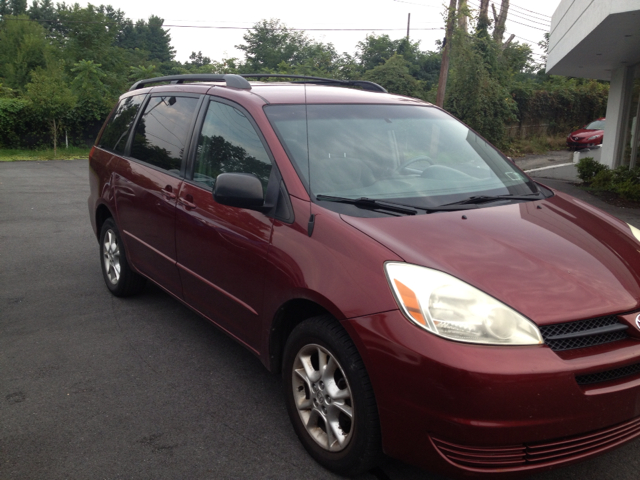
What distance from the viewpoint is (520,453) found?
2188 millimetres

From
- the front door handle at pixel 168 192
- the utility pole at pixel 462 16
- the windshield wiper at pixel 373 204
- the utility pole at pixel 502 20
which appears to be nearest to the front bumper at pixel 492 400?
the windshield wiper at pixel 373 204

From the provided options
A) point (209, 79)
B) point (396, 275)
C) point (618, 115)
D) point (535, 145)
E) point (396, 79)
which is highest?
point (396, 79)

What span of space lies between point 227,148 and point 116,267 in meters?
2.16

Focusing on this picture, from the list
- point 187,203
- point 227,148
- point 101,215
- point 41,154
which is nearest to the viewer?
point 227,148

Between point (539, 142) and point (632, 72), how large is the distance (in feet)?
41.9

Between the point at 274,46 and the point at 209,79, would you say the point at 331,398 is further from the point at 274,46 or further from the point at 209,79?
the point at 274,46

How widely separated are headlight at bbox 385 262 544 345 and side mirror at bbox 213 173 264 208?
3.02 feet

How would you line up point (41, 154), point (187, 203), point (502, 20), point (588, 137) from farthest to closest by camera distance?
point (502, 20) < point (588, 137) < point (41, 154) < point (187, 203)

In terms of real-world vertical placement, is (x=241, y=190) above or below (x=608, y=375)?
above

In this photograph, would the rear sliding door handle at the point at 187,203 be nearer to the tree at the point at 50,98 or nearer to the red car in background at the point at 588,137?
the tree at the point at 50,98

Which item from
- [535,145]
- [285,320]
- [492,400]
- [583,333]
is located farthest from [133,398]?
[535,145]

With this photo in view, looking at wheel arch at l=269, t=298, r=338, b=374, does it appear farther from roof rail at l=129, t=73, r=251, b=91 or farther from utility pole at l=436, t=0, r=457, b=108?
utility pole at l=436, t=0, r=457, b=108

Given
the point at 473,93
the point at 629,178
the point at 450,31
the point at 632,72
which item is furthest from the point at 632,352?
the point at 473,93

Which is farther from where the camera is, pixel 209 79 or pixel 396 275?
pixel 209 79
